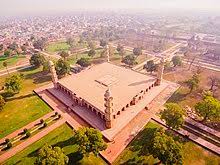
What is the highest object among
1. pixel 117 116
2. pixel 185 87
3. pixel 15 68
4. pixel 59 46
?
pixel 185 87

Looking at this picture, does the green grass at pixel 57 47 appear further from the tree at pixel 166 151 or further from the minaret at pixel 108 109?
the tree at pixel 166 151

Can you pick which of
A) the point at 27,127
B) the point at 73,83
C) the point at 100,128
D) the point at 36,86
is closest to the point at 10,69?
the point at 36,86

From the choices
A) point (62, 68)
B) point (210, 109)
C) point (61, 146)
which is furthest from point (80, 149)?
point (62, 68)

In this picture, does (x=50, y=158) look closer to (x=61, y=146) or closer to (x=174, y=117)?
(x=61, y=146)

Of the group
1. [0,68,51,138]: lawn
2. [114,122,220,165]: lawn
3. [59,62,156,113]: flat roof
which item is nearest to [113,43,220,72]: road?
[59,62,156,113]: flat roof

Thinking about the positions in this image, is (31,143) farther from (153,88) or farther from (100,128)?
(153,88)

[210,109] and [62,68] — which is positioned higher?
[210,109]

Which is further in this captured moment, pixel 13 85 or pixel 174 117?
pixel 13 85
